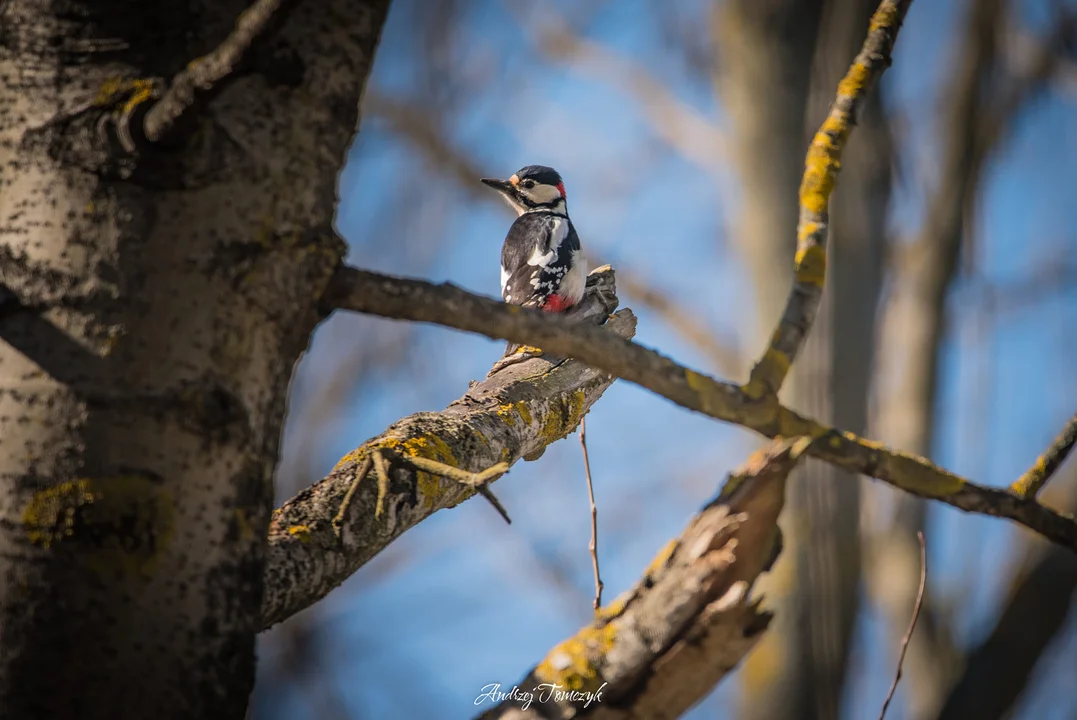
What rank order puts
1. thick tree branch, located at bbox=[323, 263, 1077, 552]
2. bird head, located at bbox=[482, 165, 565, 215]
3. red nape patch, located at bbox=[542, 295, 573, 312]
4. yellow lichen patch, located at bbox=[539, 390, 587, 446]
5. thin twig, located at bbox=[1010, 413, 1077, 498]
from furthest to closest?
bird head, located at bbox=[482, 165, 565, 215] < red nape patch, located at bbox=[542, 295, 573, 312] < yellow lichen patch, located at bbox=[539, 390, 587, 446] < thin twig, located at bbox=[1010, 413, 1077, 498] < thick tree branch, located at bbox=[323, 263, 1077, 552]

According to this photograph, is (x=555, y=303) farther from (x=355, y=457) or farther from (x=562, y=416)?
(x=355, y=457)

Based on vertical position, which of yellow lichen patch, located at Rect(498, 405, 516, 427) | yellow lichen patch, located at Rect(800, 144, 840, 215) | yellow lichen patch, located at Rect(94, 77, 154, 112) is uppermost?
yellow lichen patch, located at Rect(498, 405, 516, 427)

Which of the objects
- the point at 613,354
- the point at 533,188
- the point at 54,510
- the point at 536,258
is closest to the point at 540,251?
the point at 536,258

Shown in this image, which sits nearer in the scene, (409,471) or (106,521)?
(106,521)

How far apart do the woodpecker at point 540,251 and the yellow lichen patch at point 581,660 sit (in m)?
3.21

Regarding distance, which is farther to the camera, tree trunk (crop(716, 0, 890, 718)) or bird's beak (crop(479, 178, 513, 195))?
bird's beak (crop(479, 178, 513, 195))

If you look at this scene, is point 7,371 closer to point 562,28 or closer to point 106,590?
point 106,590

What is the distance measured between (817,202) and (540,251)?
138 inches

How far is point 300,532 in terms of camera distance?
186 cm

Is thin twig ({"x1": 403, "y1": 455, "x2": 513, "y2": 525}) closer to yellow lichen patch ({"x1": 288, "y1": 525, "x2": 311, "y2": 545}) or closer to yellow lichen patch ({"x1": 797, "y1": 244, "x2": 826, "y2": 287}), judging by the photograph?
yellow lichen patch ({"x1": 288, "y1": 525, "x2": 311, "y2": 545})

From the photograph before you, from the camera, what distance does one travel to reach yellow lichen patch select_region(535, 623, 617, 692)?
48.6 inches

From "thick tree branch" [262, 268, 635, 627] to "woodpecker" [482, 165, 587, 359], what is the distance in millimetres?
1638

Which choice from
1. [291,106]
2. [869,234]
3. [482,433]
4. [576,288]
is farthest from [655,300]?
[291,106]

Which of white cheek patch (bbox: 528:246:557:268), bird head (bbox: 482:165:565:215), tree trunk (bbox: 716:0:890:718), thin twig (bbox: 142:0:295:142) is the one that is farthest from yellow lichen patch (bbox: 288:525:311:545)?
bird head (bbox: 482:165:565:215)
